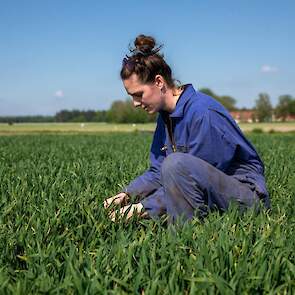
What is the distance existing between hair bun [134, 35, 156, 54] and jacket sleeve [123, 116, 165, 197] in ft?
1.75

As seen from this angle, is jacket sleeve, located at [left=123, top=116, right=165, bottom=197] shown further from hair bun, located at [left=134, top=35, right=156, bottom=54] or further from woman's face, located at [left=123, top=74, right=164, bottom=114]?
hair bun, located at [left=134, top=35, right=156, bottom=54]

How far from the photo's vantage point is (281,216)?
2.94 m

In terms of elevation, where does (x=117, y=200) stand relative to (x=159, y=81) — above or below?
below

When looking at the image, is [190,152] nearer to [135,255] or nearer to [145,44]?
[145,44]

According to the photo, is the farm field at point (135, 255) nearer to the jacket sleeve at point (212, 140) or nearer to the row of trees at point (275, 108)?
the jacket sleeve at point (212, 140)

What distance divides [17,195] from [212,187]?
1406 mm

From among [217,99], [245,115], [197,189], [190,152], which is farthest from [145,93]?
[245,115]

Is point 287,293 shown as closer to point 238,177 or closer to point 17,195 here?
point 238,177

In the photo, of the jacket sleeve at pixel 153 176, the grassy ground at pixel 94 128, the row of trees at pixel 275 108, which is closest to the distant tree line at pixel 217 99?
the row of trees at pixel 275 108

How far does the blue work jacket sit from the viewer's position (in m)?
3.06

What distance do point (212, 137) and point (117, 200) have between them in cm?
78

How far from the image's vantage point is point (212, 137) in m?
3.04

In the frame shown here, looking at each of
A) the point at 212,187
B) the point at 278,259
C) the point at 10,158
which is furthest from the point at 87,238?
the point at 10,158

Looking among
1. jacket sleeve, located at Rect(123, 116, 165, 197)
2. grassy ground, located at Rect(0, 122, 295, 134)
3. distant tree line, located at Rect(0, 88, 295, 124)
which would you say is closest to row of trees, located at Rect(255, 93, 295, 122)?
distant tree line, located at Rect(0, 88, 295, 124)
